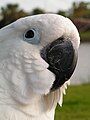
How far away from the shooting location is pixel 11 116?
188 cm

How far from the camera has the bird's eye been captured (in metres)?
1.93

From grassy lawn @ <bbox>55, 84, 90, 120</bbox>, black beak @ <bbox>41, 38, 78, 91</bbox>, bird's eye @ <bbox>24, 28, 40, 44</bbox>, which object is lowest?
grassy lawn @ <bbox>55, 84, 90, 120</bbox>

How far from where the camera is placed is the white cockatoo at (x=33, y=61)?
6.21ft

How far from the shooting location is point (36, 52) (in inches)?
75.7

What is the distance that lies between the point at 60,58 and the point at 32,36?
165mm

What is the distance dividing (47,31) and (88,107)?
6.11 m

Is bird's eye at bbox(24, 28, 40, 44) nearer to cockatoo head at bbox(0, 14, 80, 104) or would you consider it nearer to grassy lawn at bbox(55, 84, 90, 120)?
cockatoo head at bbox(0, 14, 80, 104)

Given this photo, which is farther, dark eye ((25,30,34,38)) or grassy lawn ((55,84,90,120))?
grassy lawn ((55,84,90,120))

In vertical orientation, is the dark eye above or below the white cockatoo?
above

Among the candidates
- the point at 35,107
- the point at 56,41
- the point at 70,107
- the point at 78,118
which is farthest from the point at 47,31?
the point at 70,107

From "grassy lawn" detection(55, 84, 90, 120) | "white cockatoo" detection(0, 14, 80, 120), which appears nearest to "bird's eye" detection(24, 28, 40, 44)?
"white cockatoo" detection(0, 14, 80, 120)

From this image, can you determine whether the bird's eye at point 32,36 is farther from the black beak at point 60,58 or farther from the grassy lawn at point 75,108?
the grassy lawn at point 75,108

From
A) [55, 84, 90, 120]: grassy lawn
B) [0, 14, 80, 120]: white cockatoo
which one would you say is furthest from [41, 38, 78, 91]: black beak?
[55, 84, 90, 120]: grassy lawn

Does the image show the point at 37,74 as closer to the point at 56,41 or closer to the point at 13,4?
the point at 56,41
